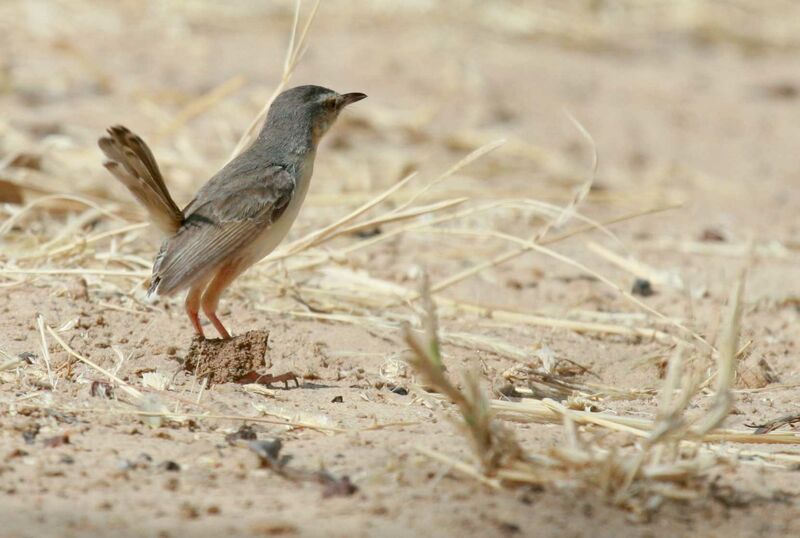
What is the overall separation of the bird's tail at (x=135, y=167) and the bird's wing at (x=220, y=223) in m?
0.16

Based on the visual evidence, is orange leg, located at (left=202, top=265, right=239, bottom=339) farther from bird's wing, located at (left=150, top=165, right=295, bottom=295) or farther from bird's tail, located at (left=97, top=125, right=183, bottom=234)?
bird's tail, located at (left=97, top=125, right=183, bottom=234)

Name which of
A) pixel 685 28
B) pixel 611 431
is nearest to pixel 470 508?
pixel 611 431

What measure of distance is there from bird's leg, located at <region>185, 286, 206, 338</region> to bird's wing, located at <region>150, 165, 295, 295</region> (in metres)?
0.19

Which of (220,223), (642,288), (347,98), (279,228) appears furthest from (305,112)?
(642,288)

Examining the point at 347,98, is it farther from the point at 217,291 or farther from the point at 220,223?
the point at 217,291

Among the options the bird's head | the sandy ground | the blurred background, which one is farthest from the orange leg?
the blurred background

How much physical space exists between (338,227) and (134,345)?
115cm

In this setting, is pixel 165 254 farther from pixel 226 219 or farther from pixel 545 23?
pixel 545 23

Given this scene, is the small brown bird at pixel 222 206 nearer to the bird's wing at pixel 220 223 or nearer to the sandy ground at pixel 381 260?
the bird's wing at pixel 220 223

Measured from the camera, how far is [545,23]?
13.6m

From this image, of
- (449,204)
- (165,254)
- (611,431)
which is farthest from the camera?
(449,204)

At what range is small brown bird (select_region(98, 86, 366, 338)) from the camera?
459 cm

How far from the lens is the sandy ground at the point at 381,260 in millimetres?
3387

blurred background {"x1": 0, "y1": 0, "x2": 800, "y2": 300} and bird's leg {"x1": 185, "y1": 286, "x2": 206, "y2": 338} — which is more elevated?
blurred background {"x1": 0, "y1": 0, "x2": 800, "y2": 300}
